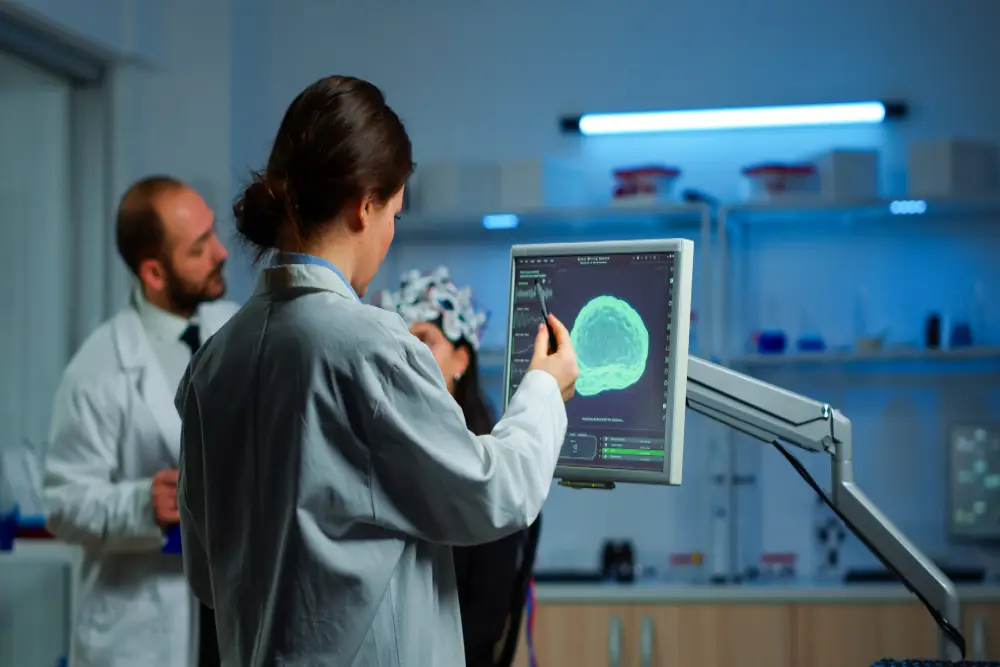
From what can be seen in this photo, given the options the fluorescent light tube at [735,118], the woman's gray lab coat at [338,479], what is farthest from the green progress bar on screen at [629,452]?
the fluorescent light tube at [735,118]

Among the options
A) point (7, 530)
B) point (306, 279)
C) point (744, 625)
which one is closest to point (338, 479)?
point (306, 279)

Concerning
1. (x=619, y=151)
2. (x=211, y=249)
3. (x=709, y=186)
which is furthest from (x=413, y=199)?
(x=211, y=249)

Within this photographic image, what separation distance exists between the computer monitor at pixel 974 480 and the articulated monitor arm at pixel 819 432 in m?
2.29

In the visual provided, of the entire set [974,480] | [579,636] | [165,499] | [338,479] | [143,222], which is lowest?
[579,636]

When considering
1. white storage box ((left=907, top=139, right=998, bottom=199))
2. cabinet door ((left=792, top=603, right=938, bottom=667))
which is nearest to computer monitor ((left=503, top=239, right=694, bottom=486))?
cabinet door ((left=792, top=603, right=938, bottom=667))

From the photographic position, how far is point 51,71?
3.82 meters

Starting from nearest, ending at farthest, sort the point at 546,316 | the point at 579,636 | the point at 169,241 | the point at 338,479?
1. the point at 338,479
2. the point at 546,316
3. the point at 169,241
4. the point at 579,636

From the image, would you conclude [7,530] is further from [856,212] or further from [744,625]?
[856,212]

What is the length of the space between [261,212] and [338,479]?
352mm

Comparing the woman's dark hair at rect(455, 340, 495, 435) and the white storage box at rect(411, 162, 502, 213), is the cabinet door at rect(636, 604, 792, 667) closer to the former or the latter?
the woman's dark hair at rect(455, 340, 495, 435)

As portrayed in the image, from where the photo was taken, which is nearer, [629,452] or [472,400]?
[629,452]

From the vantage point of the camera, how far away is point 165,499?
2127 millimetres

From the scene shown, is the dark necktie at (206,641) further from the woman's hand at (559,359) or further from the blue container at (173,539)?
the woman's hand at (559,359)

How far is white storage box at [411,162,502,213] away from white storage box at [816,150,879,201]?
3.58 feet
